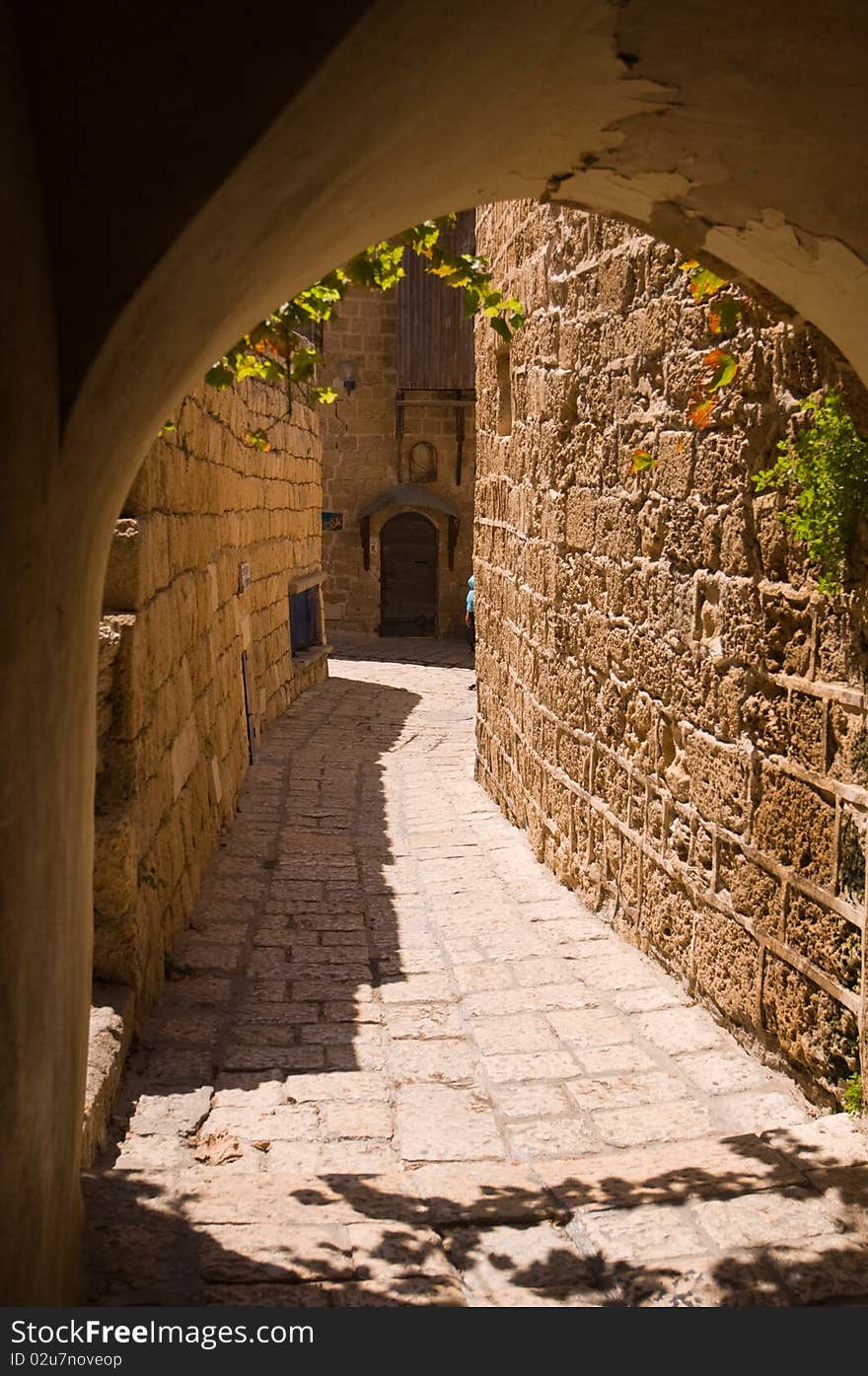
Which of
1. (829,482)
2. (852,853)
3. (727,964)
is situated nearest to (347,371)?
(727,964)

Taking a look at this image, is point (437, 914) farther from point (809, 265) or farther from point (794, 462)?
point (809, 265)

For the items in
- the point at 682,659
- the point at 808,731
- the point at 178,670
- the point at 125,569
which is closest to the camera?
the point at 808,731

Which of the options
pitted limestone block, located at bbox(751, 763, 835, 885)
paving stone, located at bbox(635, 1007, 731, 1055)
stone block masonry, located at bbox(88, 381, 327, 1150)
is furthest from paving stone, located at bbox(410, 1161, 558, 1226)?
pitted limestone block, located at bbox(751, 763, 835, 885)

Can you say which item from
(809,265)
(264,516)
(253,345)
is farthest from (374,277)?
(264,516)

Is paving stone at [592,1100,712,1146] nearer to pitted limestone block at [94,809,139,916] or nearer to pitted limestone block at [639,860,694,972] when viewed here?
pitted limestone block at [639,860,694,972]

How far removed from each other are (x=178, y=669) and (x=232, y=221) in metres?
3.91

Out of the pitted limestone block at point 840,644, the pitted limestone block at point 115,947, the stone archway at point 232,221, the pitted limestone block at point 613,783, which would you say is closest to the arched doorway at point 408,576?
the pitted limestone block at point 613,783

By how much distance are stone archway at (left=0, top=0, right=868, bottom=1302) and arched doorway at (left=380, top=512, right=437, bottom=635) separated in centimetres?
1778

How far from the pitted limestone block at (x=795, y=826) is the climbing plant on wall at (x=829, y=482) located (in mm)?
613

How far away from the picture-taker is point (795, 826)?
3.65 metres

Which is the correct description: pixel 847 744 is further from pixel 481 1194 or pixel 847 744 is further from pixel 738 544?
pixel 481 1194

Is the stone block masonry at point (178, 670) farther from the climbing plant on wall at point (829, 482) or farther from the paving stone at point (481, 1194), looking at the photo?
the climbing plant on wall at point (829, 482)

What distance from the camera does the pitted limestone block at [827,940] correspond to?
3328mm

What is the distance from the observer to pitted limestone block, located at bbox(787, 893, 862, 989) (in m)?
3.33
